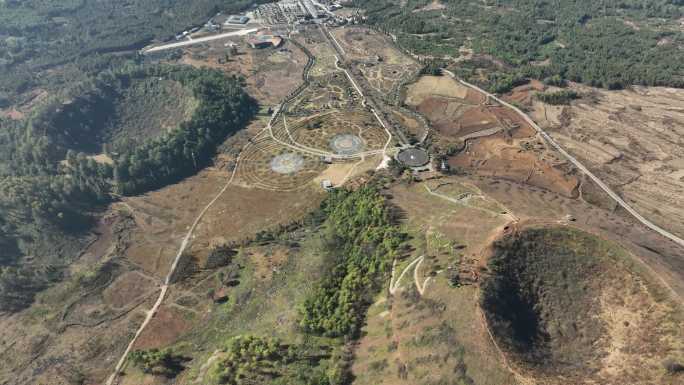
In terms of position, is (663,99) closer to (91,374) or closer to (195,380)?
(195,380)

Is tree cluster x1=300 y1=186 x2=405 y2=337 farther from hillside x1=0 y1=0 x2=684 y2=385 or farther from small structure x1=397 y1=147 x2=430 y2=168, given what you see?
small structure x1=397 y1=147 x2=430 y2=168

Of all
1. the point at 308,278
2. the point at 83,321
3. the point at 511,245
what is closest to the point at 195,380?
the point at 308,278

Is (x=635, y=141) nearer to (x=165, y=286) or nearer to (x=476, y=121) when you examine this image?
(x=476, y=121)

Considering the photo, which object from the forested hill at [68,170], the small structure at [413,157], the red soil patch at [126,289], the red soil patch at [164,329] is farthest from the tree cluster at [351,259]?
the forested hill at [68,170]

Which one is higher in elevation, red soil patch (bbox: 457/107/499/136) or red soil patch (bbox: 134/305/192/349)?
red soil patch (bbox: 457/107/499/136)

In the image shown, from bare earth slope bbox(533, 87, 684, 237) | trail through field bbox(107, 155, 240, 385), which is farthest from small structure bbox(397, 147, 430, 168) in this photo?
trail through field bbox(107, 155, 240, 385)

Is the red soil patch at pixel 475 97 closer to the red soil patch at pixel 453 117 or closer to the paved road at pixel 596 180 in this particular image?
the paved road at pixel 596 180
